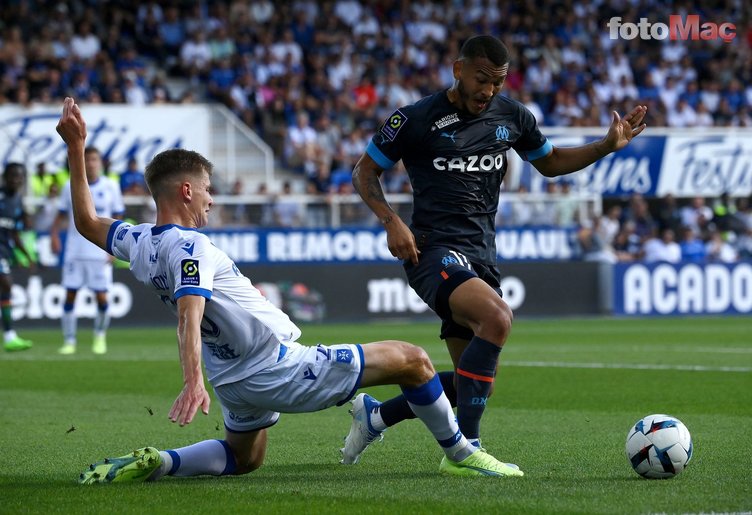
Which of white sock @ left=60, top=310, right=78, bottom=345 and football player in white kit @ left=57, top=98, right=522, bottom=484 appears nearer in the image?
football player in white kit @ left=57, top=98, right=522, bottom=484

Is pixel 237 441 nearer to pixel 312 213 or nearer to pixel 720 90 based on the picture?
pixel 312 213

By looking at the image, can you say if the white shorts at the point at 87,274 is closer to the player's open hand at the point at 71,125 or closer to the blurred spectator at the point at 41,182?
the blurred spectator at the point at 41,182

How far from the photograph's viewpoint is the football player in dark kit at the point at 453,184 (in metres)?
6.67

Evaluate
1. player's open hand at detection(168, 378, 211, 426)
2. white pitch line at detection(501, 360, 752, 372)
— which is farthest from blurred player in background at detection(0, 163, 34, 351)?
player's open hand at detection(168, 378, 211, 426)

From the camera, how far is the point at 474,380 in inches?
251

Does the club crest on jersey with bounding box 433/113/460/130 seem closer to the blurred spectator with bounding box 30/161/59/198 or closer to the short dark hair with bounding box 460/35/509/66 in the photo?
the short dark hair with bounding box 460/35/509/66

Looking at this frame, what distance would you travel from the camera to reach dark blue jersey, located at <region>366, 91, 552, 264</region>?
273 inches

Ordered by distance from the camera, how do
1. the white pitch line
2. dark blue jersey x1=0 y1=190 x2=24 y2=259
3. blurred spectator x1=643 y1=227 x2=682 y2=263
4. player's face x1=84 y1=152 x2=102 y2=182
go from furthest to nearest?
blurred spectator x1=643 y1=227 x2=682 y2=263
dark blue jersey x1=0 y1=190 x2=24 y2=259
player's face x1=84 y1=152 x2=102 y2=182
the white pitch line

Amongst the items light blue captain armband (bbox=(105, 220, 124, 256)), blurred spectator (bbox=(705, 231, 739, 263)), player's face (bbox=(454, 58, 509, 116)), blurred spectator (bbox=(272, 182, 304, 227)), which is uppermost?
player's face (bbox=(454, 58, 509, 116))

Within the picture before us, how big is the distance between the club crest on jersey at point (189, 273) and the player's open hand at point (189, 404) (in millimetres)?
489

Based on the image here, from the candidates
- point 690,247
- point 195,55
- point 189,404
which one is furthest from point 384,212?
point 195,55

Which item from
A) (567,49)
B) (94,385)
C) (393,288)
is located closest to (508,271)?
(393,288)

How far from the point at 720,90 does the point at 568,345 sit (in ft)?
51.4

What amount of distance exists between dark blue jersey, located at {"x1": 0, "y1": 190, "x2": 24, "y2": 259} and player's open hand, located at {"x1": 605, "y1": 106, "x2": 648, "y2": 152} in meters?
10.6
